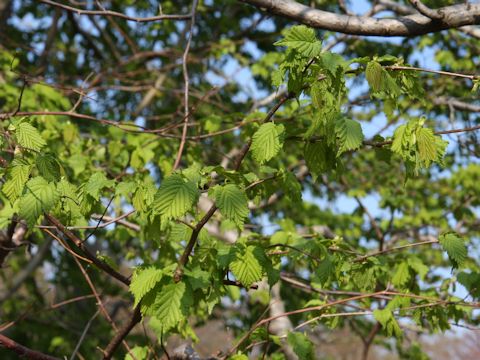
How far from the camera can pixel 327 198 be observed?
9.45 metres

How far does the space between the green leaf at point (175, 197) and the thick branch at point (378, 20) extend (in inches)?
54.0

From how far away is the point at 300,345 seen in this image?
9.96ft

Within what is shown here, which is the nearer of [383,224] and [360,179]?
[383,224]

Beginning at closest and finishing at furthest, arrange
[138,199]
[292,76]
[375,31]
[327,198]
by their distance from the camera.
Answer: [292,76], [138,199], [375,31], [327,198]

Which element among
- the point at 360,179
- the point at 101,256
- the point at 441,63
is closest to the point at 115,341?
the point at 101,256

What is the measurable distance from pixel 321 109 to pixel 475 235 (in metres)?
6.72

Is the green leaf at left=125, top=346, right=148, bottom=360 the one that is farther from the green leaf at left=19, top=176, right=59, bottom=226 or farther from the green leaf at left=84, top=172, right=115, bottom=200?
the green leaf at left=19, top=176, right=59, bottom=226

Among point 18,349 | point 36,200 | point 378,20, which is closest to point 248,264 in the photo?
point 36,200

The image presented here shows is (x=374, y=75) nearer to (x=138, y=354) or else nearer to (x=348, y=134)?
(x=348, y=134)

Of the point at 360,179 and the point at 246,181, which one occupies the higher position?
the point at 246,181

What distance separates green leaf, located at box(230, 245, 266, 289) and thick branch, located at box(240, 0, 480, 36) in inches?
52.1

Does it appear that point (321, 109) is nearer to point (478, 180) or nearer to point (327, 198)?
point (478, 180)

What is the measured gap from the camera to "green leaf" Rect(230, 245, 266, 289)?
2.44 meters

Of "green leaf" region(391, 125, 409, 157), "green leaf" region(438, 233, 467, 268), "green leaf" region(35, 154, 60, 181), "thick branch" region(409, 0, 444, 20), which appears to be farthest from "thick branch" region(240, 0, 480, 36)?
"green leaf" region(35, 154, 60, 181)
